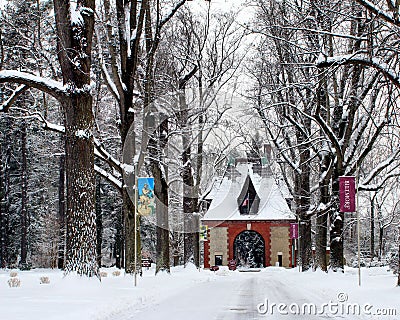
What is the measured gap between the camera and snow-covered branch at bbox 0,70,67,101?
14375mm

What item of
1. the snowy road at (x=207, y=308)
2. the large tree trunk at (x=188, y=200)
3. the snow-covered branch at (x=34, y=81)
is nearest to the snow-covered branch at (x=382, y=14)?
the snowy road at (x=207, y=308)

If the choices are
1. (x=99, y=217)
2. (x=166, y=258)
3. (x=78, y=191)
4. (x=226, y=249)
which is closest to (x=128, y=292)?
(x=78, y=191)

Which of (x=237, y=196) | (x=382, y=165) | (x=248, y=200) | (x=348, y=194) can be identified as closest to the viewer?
(x=348, y=194)

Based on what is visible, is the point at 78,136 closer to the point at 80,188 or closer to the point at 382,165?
the point at 80,188

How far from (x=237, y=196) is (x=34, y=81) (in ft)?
155

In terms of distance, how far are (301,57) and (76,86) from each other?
12.9 metres

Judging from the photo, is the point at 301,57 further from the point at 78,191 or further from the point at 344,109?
the point at 78,191

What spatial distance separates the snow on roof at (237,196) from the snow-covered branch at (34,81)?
43456 millimetres

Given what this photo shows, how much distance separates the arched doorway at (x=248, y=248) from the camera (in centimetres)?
5800

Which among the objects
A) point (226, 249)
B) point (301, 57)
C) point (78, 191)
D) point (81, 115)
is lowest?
point (226, 249)

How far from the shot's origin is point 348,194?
20922 millimetres

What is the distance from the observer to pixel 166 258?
2572 centimetres

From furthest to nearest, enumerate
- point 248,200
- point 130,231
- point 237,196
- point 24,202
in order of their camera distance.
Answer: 1. point 237,196
2. point 248,200
3. point 24,202
4. point 130,231

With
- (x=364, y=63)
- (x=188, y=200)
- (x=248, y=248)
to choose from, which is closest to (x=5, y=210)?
(x=188, y=200)
